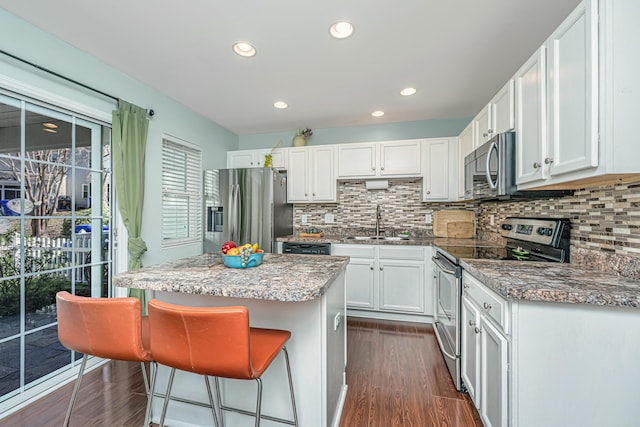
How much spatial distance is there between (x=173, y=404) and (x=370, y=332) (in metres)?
1.88

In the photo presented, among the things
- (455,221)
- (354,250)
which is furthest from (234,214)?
(455,221)

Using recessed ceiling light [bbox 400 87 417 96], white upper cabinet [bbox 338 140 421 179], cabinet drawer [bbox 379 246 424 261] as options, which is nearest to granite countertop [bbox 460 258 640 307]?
cabinet drawer [bbox 379 246 424 261]

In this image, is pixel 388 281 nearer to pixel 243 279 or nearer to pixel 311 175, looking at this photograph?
pixel 311 175

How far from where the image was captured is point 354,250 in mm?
3227

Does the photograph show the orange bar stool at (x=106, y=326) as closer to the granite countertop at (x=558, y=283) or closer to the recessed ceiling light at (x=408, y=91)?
the granite countertop at (x=558, y=283)

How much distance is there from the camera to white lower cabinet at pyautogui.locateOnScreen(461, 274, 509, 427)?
126 cm

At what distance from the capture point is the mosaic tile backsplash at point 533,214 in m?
1.40

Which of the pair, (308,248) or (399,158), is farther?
(399,158)

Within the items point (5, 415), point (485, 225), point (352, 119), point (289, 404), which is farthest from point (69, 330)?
point (485, 225)

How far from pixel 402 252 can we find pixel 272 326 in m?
2.04

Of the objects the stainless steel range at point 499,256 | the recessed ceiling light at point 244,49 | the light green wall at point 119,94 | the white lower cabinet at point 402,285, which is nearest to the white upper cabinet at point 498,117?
the stainless steel range at point 499,256

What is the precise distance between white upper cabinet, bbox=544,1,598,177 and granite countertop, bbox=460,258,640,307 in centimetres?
51

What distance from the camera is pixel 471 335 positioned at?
1703mm

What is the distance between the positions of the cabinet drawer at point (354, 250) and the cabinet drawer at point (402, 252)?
0.41 feet
